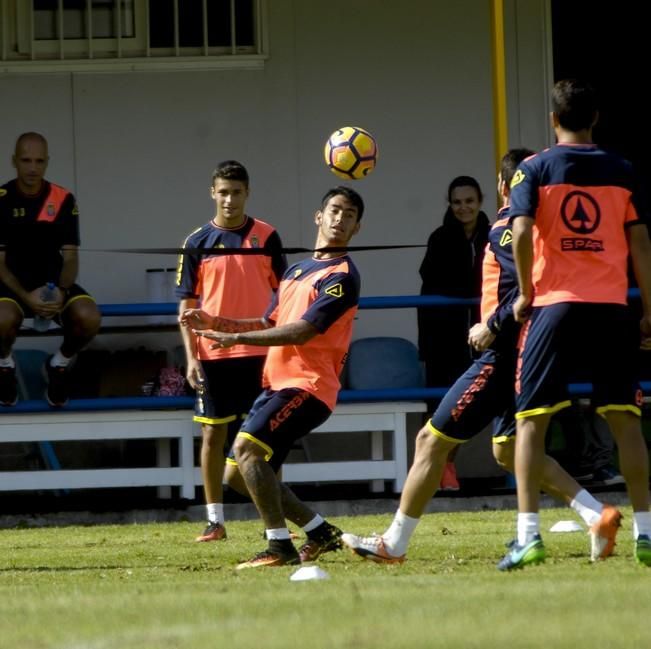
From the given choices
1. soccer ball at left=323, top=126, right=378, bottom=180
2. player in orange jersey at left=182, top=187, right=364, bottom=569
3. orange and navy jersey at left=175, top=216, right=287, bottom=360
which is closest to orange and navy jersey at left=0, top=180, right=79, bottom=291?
orange and navy jersey at left=175, top=216, right=287, bottom=360

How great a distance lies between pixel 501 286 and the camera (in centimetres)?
798

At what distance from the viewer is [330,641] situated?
17.5 feet

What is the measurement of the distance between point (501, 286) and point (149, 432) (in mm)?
4395

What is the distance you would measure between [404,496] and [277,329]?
0.93 meters

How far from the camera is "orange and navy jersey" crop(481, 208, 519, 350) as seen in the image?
25.7 ft

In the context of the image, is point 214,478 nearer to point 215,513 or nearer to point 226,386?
point 215,513

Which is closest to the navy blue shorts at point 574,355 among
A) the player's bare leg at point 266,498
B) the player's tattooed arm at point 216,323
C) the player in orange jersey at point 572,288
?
the player in orange jersey at point 572,288

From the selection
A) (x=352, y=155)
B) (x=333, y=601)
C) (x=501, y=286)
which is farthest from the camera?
(x=352, y=155)

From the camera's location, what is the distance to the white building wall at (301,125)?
514 inches

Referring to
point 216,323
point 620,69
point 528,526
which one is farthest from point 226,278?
point 620,69

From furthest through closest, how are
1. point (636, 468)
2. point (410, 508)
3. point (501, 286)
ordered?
point (501, 286)
point (410, 508)
point (636, 468)

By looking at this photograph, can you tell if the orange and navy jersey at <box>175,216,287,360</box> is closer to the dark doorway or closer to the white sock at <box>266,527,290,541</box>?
the white sock at <box>266,527,290,541</box>

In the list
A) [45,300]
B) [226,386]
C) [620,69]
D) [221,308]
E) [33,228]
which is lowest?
[226,386]

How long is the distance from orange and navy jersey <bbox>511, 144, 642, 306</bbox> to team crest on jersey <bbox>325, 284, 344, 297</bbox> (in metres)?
0.96
